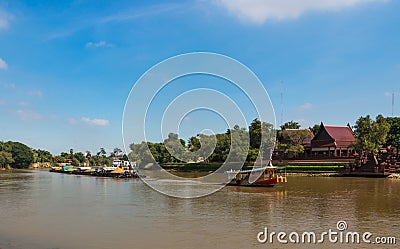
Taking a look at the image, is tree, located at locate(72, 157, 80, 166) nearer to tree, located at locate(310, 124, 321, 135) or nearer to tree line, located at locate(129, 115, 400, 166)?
tree line, located at locate(129, 115, 400, 166)

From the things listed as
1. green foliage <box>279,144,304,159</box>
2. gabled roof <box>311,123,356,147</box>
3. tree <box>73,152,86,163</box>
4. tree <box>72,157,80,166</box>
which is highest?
gabled roof <box>311,123,356,147</box>

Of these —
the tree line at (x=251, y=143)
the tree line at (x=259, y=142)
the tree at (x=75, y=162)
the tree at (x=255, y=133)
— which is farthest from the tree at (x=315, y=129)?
the tree at (x=75, y=162)

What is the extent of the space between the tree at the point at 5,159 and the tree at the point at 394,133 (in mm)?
74797

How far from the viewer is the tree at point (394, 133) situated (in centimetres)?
4444

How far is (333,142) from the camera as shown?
157ft

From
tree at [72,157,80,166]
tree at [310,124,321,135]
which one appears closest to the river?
tree at [310,124,321,135]

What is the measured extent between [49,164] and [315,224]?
328ft

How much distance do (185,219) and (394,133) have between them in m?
40.1

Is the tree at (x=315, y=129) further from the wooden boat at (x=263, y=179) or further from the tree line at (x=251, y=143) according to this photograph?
the wooden boat at (x=263, y=179)

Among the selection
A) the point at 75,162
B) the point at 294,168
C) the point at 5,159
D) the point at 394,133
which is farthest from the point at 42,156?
the point at 394,133

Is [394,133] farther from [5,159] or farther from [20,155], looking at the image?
[20,155]

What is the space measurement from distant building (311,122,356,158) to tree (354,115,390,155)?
245 inches

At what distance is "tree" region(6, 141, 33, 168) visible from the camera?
86.0 meters

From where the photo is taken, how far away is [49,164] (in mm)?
102312
